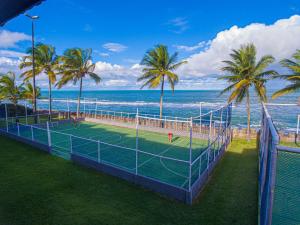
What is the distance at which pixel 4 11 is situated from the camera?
214cm

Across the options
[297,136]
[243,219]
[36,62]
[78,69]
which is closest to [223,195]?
[243,219]

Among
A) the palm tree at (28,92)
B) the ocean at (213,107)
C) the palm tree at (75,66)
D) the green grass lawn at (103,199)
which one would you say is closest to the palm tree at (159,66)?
the ocean at (213,107)

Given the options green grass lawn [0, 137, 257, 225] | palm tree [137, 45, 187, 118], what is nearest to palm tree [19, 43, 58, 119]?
palm tree [137, 45, 187, 118]

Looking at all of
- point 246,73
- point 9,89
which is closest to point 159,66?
point 246,73

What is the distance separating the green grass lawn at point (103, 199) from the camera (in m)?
5.20

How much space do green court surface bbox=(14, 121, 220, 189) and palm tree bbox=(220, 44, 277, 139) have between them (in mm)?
4517

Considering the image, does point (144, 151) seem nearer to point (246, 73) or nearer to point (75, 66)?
point (246, 73)

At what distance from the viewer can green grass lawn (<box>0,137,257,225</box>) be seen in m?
5.20

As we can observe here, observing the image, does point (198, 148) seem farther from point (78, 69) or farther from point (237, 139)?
point (78, 69)

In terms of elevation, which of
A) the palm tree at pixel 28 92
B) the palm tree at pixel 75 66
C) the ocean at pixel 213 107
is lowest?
the ocean at pixel 213 107

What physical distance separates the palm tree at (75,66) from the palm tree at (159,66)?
7189 mm

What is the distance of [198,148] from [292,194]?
769 centimetres

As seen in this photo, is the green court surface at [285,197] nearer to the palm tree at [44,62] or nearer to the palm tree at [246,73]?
the palm tree at [246,73]

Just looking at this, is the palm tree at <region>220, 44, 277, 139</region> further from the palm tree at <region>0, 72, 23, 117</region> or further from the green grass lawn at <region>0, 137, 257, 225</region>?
the palm tree at <region>0, 72, 23, 117</region>
